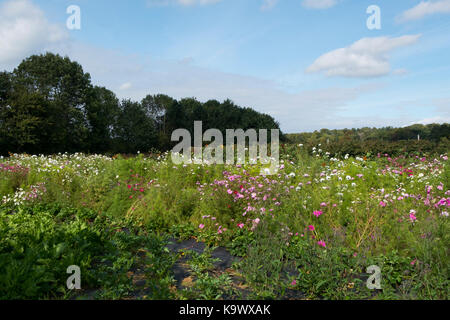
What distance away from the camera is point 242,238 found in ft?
14.0

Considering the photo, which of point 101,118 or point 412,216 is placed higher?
point 101,118

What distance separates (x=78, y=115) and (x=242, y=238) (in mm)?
25536

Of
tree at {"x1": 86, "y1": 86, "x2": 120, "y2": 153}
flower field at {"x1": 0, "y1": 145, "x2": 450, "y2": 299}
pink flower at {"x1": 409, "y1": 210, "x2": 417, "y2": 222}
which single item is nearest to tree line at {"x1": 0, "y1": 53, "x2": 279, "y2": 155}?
tree at {"x1": 86, "y1": 86, "x2": 120, "y2": 153}

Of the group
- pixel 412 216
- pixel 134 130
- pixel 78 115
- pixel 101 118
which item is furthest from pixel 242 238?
pixel 134 130

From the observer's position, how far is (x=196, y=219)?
5.26m

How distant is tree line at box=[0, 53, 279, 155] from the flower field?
1891 centimetres

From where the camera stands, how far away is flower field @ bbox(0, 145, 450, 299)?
3.03 metres

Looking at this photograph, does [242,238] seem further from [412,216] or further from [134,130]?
[134,130]

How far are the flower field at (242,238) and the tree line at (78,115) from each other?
18914 mm

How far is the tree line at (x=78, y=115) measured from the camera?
2262cm

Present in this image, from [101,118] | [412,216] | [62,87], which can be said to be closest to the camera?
[412,216]

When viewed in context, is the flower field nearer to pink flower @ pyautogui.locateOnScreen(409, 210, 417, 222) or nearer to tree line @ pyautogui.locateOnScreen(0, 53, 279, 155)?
pink flower @ pyautogui.locateOnScreen(409, 210, 417, 222)
